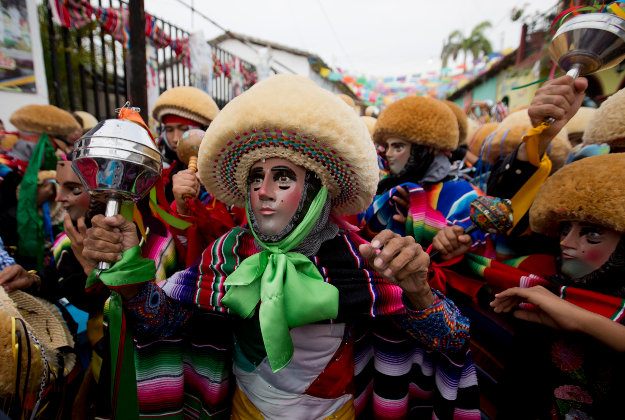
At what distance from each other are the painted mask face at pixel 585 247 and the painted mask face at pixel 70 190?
2.60m

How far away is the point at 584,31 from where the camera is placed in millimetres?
1290

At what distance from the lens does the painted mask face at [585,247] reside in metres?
1.27

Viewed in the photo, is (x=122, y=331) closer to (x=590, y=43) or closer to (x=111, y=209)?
(x=111, y=209)

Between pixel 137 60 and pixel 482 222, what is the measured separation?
2965mm

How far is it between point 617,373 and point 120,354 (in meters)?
1.95

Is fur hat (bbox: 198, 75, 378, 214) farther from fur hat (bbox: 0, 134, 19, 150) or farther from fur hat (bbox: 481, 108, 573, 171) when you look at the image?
fur hat (bbox: 0, 134, 19, 150)

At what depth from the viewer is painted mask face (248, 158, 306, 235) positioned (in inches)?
49.3

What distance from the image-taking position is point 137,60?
2.71 meters

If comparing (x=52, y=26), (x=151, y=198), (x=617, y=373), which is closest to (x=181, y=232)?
(x=151, y=198)

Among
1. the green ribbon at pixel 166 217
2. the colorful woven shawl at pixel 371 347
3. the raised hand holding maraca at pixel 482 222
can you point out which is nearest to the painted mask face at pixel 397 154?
the raised hand holding maraca at pixel 482 222

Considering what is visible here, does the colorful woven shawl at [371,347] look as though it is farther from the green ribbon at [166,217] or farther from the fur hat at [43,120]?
the fur hat at [43,120]

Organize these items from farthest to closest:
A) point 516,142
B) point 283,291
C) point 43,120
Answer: point 43,120 → point 516,142 → point 283,291

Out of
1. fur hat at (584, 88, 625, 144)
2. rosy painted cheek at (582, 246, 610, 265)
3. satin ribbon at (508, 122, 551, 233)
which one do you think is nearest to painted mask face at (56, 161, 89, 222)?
satin ribbon at (508, 122, 551, 233)

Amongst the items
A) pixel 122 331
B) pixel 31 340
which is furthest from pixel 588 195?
pixel 31 340
